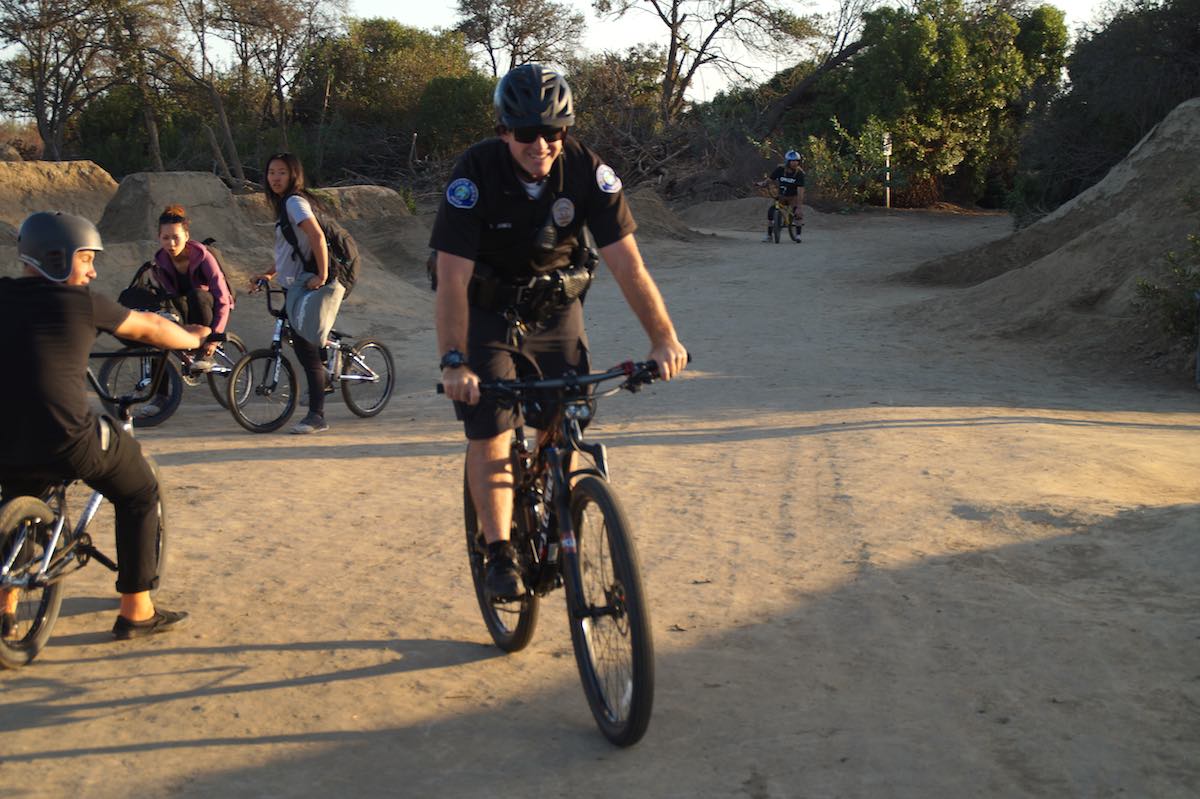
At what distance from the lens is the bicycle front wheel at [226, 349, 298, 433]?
8.70 meters

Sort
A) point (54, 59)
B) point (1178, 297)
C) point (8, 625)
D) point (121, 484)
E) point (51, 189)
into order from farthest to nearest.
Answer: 1. point (54, 59)
2. point (51, 189)
3. point (1178, 297)
4. point (121, 484)
5. point (8, 625)

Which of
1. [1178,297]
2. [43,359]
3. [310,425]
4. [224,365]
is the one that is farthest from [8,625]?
[1178,297]

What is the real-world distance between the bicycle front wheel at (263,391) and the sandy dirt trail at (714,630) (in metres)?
0.23

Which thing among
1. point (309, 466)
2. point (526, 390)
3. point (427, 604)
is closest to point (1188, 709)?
point (526, 390)

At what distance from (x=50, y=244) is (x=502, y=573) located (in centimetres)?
182

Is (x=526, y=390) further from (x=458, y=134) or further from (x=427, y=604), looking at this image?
(x=458, y=134)

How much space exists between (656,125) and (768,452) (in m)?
32.2

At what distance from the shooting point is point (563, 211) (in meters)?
3.89

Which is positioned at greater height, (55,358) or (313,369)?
(55,358)

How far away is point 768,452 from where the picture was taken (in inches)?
295

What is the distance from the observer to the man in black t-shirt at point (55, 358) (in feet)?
12.6

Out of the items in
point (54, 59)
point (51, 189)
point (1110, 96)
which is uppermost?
point (54, 59)

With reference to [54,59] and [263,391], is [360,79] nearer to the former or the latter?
A: [54,59]

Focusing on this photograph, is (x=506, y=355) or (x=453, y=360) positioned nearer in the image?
(x=453, y=360)
